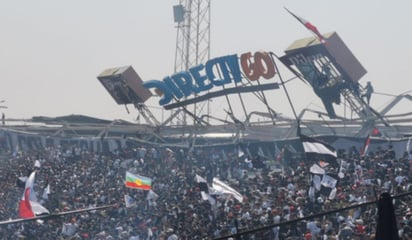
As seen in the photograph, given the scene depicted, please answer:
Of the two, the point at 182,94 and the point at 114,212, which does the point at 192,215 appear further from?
the point at 182,94

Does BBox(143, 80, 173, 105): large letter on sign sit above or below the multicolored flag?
above

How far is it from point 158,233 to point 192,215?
1448 mm

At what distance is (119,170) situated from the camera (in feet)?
110

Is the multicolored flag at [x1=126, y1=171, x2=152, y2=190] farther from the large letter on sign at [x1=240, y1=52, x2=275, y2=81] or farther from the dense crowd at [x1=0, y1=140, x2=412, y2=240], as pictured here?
the large letter on sign at [x1=240, y1=52, x2=275, y2=81]

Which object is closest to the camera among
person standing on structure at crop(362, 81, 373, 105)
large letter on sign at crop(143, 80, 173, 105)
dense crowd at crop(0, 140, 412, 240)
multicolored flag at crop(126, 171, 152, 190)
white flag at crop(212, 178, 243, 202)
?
dense crowd at crop(0, 140, 412, 240)

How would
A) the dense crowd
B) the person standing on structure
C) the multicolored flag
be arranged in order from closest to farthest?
the dense crowd, the multicolored flag, the person standing on structure

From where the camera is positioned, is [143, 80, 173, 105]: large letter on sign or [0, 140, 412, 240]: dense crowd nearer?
[0, 140, 412, 240]: dense crowd

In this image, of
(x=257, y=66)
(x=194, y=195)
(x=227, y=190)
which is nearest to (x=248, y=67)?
(x=257, y=66)

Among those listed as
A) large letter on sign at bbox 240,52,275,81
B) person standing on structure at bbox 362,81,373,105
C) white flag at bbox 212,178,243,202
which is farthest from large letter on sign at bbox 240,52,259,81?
white flag at bbox 212,178,243,202

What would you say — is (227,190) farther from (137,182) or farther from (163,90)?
(163,90)

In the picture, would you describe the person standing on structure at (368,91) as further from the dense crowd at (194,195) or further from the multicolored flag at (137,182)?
the multicolored flag at (137,182)

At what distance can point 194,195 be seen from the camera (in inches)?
982

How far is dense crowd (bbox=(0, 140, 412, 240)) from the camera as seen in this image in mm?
17125

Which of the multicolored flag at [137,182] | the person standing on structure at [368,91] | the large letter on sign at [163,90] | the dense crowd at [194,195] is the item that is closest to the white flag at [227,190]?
the dense crowd at [194,195]
